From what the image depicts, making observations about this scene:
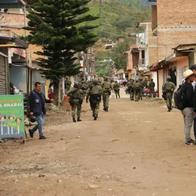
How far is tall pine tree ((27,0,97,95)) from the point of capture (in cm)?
3294

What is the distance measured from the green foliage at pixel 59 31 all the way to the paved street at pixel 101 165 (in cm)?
1455

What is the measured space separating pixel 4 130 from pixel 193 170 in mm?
7356

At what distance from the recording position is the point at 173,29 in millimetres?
56875

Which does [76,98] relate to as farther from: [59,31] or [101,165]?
[101,165]

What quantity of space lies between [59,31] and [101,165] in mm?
22172

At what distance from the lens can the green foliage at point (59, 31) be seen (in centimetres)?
3294

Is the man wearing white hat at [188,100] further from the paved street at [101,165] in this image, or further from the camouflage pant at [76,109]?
the camouflage pant at [76,109]

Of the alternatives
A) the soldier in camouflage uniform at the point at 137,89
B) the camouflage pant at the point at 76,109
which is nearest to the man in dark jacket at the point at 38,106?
the camouflage pant at the point at 76,109

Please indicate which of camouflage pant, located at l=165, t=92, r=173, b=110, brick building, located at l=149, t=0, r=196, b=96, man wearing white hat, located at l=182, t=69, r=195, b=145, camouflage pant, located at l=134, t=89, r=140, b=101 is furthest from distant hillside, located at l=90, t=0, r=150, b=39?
man wearing white hat, located at l=182, t=69, r=195, b=145

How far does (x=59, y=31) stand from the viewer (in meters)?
33.3

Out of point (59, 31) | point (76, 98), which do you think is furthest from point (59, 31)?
point (76, 98)

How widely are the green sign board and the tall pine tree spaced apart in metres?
15.9

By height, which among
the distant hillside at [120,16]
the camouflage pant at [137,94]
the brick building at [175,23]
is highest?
the distant hillside at [120,16]

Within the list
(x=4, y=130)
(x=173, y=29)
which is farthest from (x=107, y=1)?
(x=4, y=130)
